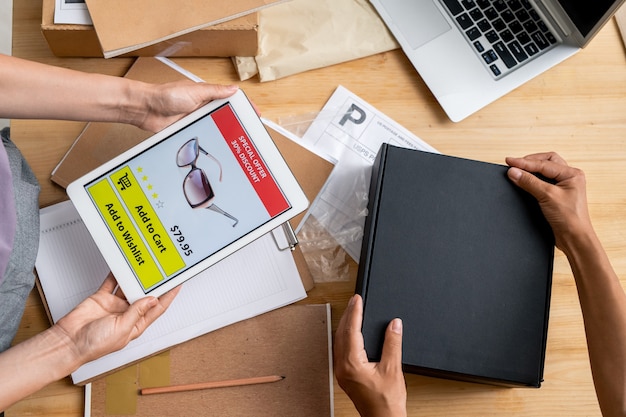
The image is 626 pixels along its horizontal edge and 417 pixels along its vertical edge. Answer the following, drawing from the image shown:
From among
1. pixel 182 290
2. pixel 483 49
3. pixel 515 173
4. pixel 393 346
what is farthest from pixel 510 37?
pixel 182 290

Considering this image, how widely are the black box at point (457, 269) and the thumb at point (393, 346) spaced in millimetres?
16

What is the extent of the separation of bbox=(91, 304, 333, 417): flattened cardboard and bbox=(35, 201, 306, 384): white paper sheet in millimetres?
18

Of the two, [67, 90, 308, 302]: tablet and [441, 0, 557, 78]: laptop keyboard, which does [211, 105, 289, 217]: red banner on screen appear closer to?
[67, 90, 308, 302]: tablet

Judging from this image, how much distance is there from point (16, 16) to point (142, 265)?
1.33 ft

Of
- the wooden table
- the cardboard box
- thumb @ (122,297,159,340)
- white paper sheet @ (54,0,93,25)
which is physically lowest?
the wooden table

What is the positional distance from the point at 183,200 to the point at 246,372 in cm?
25

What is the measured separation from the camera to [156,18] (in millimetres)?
707

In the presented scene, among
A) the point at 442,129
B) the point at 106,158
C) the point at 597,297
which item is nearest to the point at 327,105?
Answer: the point at 442,129

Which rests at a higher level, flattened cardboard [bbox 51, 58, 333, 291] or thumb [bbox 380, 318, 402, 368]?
flattened cardboard [bbox 51, 58, 333, 291]

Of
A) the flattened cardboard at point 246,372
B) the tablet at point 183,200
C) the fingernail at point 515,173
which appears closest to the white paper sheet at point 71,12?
the tablet at point 183,200

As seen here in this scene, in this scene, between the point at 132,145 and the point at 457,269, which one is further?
the point at 132,145

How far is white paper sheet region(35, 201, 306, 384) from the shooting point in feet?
2.43

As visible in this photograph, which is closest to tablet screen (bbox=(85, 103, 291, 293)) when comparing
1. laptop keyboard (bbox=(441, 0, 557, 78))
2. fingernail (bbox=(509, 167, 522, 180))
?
fingernail (bbox=(509, 167, 522, 180))

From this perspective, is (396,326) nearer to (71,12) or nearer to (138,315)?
(138,315)
